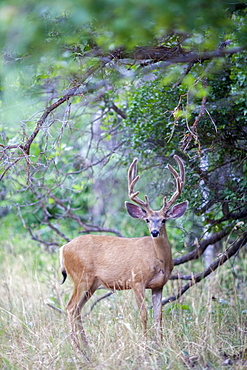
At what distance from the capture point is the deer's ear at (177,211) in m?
5.84

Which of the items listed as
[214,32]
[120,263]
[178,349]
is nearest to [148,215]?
[120,263]

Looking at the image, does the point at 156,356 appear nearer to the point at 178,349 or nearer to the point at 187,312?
the point at 178,349

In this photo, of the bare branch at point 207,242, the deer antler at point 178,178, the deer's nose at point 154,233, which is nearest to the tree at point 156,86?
the bare branch at point 207,242

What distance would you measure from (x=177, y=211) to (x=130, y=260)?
83 centimetres

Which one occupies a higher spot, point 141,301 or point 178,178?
point 178,178

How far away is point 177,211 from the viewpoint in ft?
19.3

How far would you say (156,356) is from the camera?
455cm

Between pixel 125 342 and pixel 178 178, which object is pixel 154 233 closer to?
pixel 178 178

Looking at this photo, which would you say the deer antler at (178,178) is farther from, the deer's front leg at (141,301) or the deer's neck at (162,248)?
the deer's front leg at (141,301)

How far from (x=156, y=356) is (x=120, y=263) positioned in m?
1.76

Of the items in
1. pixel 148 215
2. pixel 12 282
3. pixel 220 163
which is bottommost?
pixel 12 282

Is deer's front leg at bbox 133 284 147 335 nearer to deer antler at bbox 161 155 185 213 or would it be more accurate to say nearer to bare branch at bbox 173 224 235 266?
deer antler at bbox 161 155 185 213

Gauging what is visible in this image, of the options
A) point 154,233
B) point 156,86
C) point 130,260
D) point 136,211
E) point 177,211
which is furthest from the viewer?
point 156,86

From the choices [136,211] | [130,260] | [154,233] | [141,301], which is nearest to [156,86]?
[136,211]
